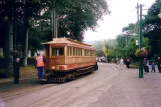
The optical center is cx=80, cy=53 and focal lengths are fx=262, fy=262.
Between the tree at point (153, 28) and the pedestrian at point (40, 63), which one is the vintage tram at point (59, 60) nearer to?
the pedestrian at point (40, 63)

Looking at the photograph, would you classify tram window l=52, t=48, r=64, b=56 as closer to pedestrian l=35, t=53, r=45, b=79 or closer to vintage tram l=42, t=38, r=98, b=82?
vintage tram l=42, t=38, r=98, b=82

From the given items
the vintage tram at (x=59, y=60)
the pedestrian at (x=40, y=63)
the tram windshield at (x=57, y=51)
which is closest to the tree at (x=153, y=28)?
the vintage tram at (x=59, y=60)

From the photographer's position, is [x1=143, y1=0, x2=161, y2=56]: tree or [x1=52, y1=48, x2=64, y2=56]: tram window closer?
[x1=52, y1=48, x2=64, y2=56]: tram window

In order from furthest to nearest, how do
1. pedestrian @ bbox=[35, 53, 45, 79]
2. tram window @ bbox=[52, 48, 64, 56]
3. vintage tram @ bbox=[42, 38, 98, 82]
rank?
tram window @ bbox=[52, 48, 64, 56]
vintage tram @ bbox=[42, 38, 98, 82]
pedestrian @ bbox=[35, 53, 45, 79]

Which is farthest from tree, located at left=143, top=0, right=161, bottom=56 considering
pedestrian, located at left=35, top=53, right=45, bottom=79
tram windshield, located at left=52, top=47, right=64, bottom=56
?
pedestrian, located at left=35, top=53, right=45, bottom=79

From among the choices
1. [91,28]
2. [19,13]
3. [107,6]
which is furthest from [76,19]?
[19,13]

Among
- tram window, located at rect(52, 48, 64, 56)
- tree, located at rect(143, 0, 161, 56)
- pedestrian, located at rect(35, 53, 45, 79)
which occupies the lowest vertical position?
pedestrian, located at rect(35, 53, 45, 79)

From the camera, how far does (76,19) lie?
4238 cm

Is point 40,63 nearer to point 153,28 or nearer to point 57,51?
point 57,51

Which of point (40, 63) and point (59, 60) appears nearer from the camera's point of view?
point (40, 63)

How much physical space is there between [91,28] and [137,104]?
114ft

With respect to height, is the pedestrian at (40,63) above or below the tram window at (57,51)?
below

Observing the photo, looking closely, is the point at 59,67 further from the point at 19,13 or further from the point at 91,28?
the point at 91,28

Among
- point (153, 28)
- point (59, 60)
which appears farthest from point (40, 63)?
point (153, 28)
